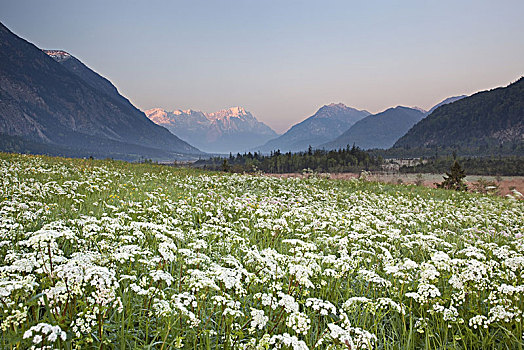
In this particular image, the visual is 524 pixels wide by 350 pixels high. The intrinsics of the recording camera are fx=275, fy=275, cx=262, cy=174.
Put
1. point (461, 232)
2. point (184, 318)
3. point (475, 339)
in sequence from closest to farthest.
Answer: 1. point (184, 318)
2. point (475, 339)
3. point (461, 232)

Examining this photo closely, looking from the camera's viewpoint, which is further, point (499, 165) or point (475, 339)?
point (499, 165)

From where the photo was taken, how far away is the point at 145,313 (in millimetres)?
3266

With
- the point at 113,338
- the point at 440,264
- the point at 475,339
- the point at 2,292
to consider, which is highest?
the point at 2,292

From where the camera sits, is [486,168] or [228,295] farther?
[486,168]

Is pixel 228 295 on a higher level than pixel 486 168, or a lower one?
lower

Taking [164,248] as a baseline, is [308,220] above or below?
below

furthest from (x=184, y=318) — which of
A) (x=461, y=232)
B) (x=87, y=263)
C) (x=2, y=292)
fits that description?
(x=461, y=232)

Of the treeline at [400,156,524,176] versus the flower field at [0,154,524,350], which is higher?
the treeline at [400,156,524,176]

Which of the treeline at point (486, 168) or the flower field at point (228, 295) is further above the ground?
the treeline at point (486, 168)

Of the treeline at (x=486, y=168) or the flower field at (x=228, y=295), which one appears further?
the treeline at (x=486, y=168)

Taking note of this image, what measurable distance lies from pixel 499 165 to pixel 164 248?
290 feet

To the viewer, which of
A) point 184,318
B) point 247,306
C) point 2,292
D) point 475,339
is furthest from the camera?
point 247,306

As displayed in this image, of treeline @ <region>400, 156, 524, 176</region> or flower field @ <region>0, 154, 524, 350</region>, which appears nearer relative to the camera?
flower field @ <region>0, 154, 524, 350</region>

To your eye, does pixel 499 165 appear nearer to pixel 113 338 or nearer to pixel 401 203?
pixel 401 203
